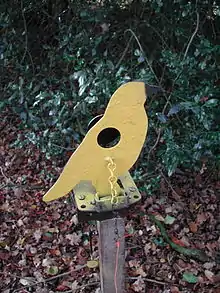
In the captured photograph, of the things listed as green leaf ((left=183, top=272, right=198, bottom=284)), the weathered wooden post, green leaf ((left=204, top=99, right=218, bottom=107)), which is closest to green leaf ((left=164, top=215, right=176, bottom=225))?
green leaf ((left=183, top=272, right=198, bottom=284))

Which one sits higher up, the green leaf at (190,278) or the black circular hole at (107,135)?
the black circular hole at (107,135)

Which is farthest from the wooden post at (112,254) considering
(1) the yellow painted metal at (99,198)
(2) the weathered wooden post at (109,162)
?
(1) the yellow painted metal at (99,198)

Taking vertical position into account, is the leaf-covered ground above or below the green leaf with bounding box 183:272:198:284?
below

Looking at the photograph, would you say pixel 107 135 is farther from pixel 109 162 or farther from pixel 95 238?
pixel 95 238

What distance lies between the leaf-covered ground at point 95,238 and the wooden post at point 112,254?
53 cm

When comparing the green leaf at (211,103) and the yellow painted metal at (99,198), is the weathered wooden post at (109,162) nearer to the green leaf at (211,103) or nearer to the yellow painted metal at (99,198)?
the yellow painted metal at (99,198)

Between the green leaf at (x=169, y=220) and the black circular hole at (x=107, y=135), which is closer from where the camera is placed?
the black circular hole at (x=107, y=135)

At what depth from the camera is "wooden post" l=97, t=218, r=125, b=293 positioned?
174 centimetres

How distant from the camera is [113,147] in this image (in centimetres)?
156

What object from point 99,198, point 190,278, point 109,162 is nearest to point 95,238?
point 190,278

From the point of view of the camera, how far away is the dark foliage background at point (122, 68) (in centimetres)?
256

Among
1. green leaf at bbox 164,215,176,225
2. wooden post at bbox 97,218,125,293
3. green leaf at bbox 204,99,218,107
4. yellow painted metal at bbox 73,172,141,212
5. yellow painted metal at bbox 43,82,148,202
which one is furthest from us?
green leaf at bbox 164,215,176,225

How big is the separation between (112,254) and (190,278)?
0.87 metres

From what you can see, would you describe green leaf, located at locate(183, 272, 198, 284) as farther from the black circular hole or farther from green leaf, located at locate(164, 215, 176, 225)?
the black circular hole
